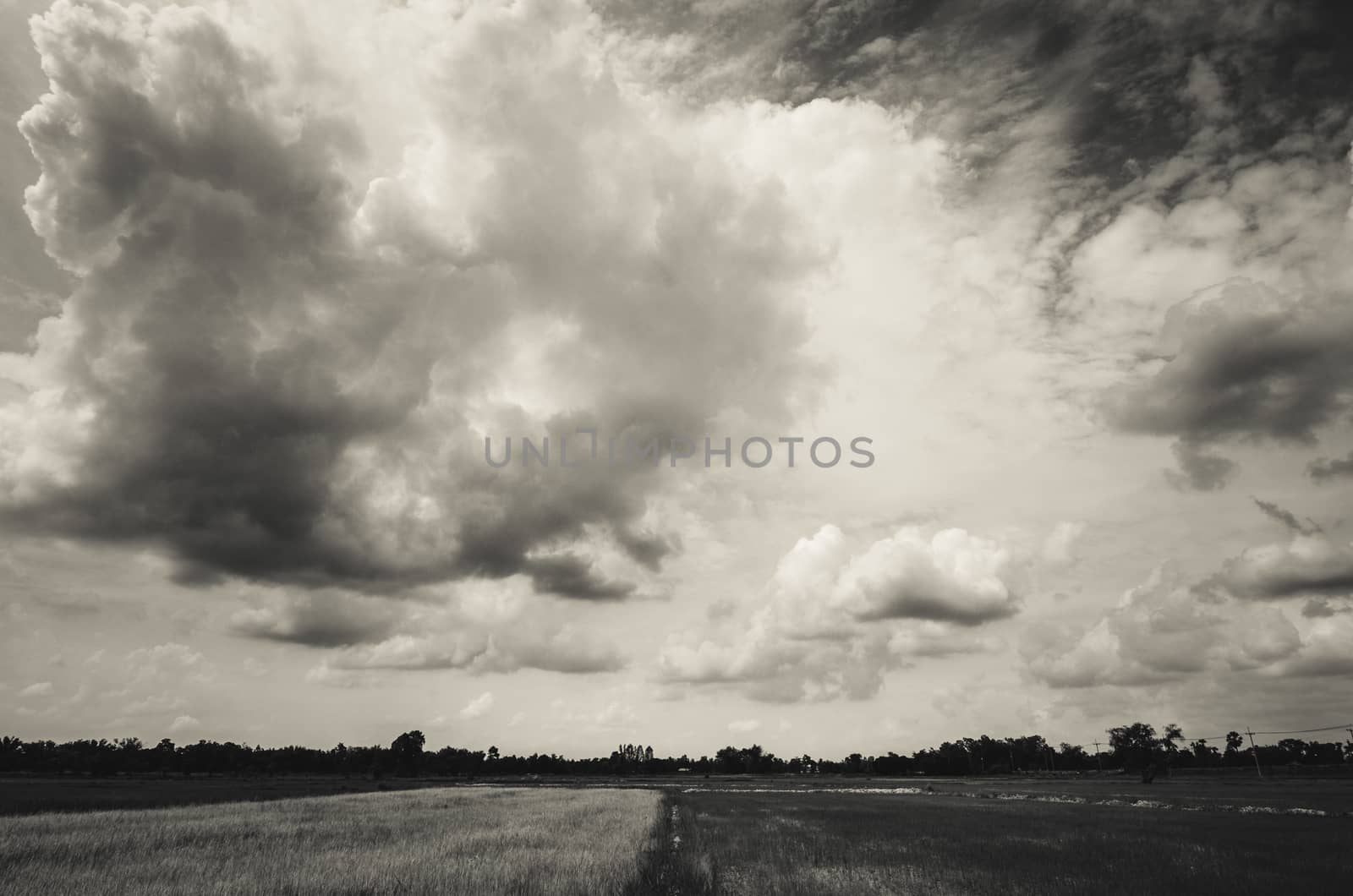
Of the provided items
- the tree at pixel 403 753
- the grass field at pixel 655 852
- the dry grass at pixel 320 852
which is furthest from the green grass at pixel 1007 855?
the tree at pixel 403 753

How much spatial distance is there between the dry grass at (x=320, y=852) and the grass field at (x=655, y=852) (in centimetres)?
12

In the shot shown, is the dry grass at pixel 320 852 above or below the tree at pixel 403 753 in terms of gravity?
above

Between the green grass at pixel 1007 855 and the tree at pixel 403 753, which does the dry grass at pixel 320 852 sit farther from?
the tree at pixel 403 753

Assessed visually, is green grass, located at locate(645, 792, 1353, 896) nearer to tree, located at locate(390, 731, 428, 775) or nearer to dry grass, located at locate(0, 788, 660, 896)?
dry grass, located at locate(0, 788, 660, 896)

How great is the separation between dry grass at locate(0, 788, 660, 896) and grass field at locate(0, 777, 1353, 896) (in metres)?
0.12

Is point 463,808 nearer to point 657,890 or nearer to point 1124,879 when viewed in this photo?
point 657,890

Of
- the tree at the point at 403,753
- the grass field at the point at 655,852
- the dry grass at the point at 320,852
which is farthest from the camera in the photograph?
the tree at the point at 403,753

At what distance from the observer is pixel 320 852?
83.0 ft

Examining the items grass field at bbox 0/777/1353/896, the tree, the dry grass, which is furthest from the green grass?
the tree

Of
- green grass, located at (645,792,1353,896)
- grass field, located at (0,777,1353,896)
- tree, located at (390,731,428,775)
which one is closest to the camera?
grass field, located at (0,777,1353,896)

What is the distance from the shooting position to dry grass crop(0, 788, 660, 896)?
60.6 ft

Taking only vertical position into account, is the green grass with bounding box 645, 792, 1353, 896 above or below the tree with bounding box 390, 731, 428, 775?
above

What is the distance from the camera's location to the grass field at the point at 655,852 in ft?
63.3

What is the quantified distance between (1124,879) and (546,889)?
17367 millimetres
